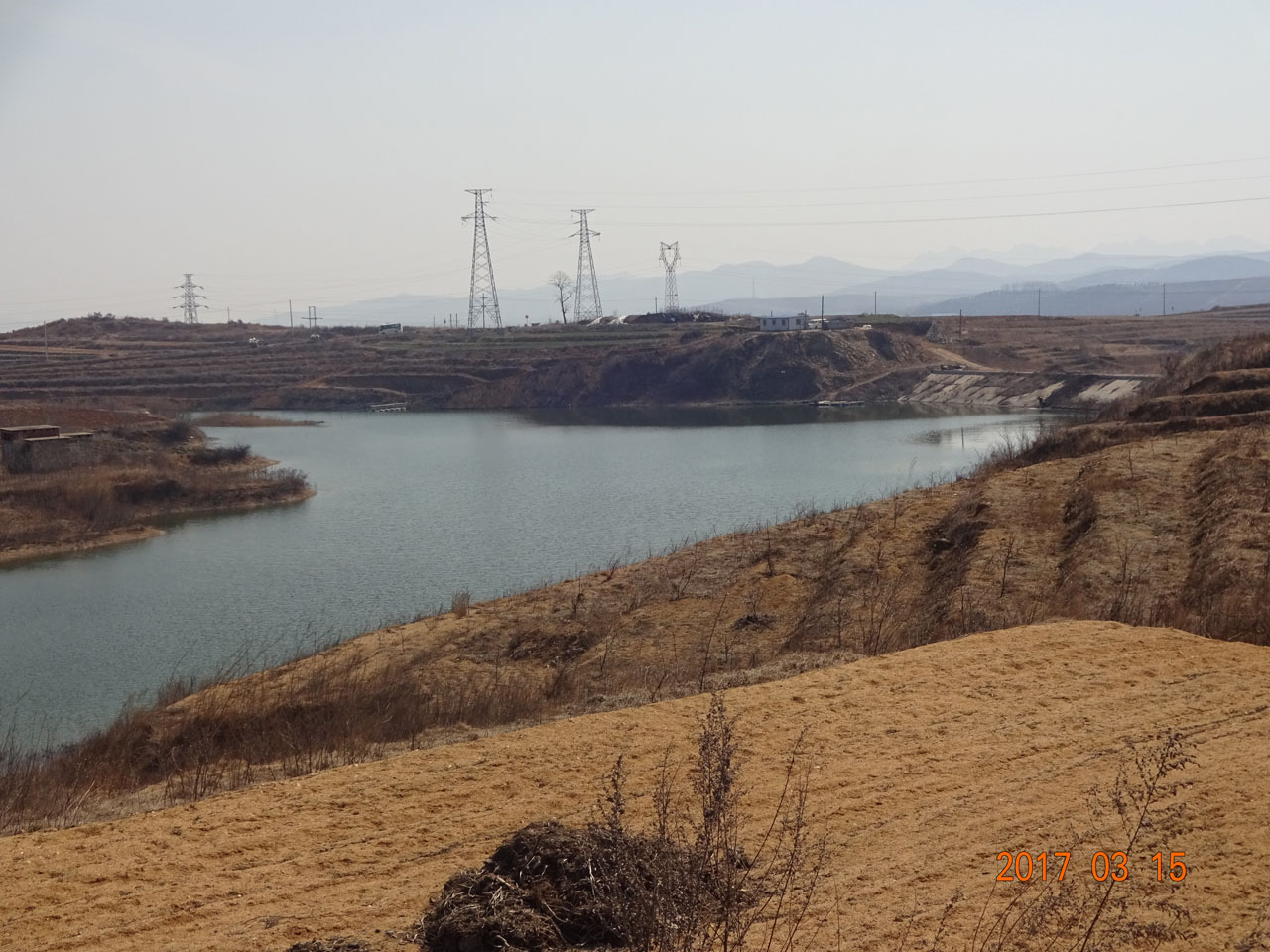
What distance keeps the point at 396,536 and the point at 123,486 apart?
13.4 m

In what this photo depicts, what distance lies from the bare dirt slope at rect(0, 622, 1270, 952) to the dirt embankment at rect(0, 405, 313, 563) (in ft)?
96.9

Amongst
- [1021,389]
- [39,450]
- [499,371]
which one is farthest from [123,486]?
[1021,389]

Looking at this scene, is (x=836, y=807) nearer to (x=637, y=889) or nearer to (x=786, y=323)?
(x=637, y=889)

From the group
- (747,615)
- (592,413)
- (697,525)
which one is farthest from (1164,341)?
(747,615)

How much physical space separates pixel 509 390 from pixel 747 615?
67.4 meters

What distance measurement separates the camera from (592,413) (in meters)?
76.2

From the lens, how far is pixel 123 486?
40.1m

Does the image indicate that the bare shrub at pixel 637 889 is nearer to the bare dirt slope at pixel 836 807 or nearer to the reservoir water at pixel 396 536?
the bare dirt slope at pixel 836 807

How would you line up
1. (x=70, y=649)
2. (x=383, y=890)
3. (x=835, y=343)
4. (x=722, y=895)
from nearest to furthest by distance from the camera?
(x=722, y=895)
(x=383, y=890)
(x=70, y=649)
(x=835, y=343)

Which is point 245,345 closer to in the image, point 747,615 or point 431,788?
point 747,615

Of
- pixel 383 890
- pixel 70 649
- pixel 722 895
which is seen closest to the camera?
pixel 722 895

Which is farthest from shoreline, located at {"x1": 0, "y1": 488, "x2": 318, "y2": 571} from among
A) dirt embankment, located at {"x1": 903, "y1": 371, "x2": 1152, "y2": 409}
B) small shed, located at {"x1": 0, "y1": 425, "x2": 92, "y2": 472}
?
dirt embankment, located at {"x1": 903, "y1": 371, "x2": 1152, "y2": 409}

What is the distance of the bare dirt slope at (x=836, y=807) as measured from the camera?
5836 mm

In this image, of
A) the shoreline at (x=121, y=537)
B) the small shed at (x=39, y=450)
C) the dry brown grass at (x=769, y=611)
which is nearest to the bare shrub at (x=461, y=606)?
the dry brown grass at (x=769, y=611)
